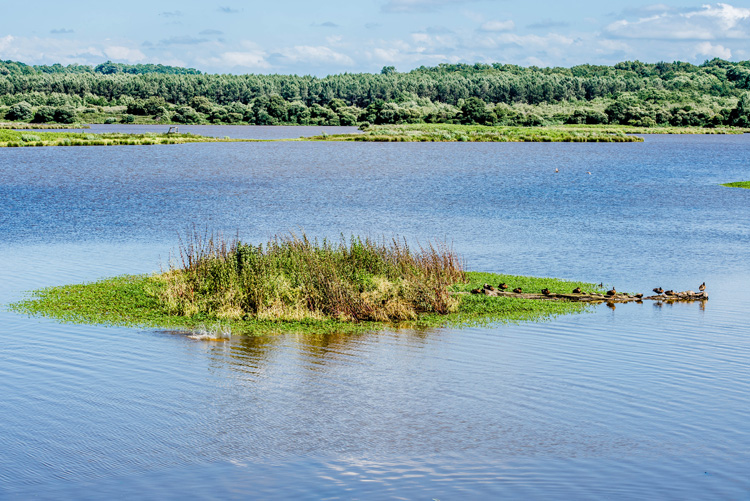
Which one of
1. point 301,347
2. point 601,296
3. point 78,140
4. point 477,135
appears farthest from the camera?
point 477,135

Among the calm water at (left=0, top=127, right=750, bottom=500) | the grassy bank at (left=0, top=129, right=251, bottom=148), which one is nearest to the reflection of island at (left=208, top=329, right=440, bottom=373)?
the calm water at (left=0, top=127, right=750, bottom=500)

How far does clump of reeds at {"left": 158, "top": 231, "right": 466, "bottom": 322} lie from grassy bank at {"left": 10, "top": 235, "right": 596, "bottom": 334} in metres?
0.03

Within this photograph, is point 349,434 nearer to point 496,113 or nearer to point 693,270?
point 693,270

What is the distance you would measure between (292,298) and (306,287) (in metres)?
0.57

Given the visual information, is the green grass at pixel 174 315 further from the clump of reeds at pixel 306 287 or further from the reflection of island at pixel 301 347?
the reflection of island at pixel 301 347

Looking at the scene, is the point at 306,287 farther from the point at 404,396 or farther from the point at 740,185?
the point at 740,185

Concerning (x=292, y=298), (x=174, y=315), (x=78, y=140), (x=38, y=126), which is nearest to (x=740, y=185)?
(x=292, y=298)

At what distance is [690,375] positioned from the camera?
674 inches

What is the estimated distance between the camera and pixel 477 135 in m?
137

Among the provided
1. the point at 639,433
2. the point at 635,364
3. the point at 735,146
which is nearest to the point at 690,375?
the point at 635,364

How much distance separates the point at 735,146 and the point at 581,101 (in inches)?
3196

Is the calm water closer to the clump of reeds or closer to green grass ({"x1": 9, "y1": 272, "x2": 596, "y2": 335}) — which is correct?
green grass ({"x1": 9, "y1": 272, "x2": 596, "y2": 335})

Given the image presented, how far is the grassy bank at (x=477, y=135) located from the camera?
132m

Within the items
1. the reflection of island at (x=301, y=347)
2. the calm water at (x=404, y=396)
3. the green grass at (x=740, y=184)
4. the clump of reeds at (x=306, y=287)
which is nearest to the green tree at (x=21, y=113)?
the calm water at (x=404, y=396)
